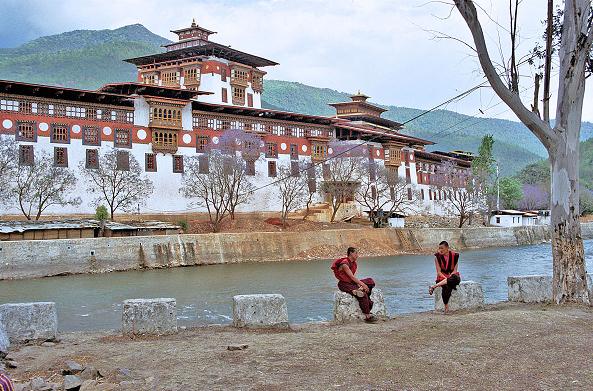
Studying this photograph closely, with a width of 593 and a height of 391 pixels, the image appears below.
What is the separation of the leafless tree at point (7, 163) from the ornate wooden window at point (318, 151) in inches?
1061

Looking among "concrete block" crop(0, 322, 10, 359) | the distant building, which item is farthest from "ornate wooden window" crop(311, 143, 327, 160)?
"concrete block" crop(0, 322, 10, 359)

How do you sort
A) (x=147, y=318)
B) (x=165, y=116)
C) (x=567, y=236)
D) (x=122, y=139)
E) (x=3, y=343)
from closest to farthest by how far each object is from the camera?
(x=3, y=343), (x=147, y=318), (x=567, y=236), (x=122, y=139), (x=165, y=116)

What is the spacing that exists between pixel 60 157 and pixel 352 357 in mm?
41744

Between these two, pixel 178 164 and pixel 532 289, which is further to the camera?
pixel 178 164

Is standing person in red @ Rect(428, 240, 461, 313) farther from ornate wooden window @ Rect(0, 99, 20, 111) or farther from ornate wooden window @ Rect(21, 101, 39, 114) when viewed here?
ornate wooden window @ Rect(21, 101, 39, 114)

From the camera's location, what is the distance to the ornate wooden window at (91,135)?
149 ft

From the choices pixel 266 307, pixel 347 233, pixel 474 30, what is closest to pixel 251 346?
pixel 266 307

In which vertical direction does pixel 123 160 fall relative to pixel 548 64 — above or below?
above

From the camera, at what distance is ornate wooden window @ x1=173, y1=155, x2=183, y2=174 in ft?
166

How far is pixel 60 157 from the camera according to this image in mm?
44344

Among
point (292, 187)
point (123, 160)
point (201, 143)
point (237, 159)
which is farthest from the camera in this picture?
point (292, 187)

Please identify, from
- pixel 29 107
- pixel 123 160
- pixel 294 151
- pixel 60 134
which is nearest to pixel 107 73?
pixel 294 151

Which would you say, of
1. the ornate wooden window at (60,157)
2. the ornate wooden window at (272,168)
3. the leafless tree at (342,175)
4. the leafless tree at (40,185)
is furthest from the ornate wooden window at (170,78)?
the leafless tree at (40,185)

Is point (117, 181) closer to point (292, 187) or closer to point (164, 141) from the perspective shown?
point (164, 141)
